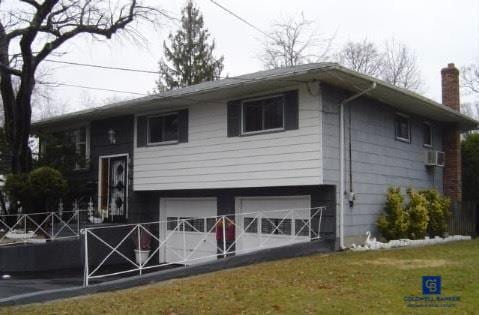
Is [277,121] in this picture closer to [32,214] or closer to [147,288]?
[147,288]

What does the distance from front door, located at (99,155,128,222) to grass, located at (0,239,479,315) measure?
7.30 metres

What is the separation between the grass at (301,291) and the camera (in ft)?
23.5

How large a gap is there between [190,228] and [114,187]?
9.72 ft

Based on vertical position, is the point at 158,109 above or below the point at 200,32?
below

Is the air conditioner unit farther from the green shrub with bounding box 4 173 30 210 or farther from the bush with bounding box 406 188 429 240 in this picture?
the green shrub with bounding box 4 173 30 210

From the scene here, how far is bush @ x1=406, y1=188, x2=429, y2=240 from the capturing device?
46.2 feet

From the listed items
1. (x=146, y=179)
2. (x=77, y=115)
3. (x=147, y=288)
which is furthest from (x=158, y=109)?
(x=147, y=288)

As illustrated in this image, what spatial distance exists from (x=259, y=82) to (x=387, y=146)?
4.39 m

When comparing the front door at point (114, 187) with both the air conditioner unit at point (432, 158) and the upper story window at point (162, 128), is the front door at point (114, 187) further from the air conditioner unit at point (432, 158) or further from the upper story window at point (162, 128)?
the air conditioner unit at point (432, 158)

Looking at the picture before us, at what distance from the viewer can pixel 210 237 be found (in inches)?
609

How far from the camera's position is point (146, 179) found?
632 inches

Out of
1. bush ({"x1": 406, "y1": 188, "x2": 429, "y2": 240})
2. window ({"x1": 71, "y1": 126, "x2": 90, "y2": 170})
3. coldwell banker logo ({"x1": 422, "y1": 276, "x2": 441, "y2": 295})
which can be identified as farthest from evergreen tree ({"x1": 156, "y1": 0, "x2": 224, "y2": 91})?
coldwell banker logo ({"x1": 422, "y1": 276, "x2": 441, "y2": 295})

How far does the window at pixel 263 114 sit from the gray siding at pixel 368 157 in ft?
3.86

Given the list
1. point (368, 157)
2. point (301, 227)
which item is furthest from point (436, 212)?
point (301, 227)
